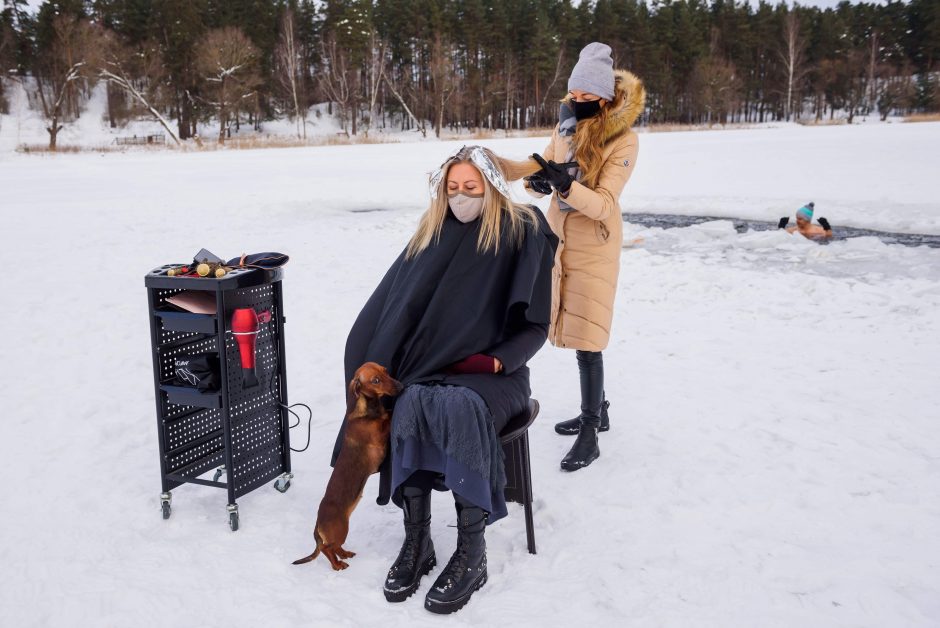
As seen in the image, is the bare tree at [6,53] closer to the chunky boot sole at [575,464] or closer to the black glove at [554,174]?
the black glove at [554,174]

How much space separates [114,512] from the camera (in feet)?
9.48

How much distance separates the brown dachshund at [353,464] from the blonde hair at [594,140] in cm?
141

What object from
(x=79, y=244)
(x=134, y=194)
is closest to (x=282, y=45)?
(x=134, y=194)

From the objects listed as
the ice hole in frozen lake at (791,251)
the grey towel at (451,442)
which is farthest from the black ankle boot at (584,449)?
the ice hole in frozen lake at (791,251)

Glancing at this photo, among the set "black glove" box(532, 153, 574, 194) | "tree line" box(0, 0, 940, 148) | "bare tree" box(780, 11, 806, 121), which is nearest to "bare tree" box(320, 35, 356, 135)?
"tree line" box(0, 0, 940, 148)

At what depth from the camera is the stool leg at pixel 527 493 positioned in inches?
102

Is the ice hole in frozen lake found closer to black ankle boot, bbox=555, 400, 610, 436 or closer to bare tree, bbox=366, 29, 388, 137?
black ankle boot, bbox=555, 400, 610, 436

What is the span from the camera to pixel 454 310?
2.54 meters

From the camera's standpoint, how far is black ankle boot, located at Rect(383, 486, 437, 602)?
7.75 ft

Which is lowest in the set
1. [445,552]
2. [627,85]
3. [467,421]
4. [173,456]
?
[445,552]

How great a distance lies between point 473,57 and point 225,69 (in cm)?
1944

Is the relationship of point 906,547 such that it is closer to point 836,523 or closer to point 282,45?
point 836,523

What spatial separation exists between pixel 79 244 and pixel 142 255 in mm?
1065

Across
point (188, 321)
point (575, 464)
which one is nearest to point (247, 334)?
point (188, 321)
